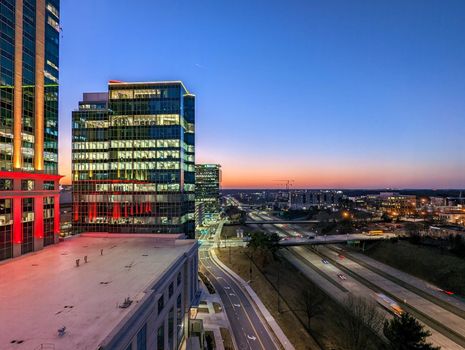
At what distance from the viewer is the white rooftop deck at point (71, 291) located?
74.8 feet

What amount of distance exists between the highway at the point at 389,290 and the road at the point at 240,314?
90.1ft

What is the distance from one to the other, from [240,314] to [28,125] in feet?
177

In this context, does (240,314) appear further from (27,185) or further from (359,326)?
(27,185)

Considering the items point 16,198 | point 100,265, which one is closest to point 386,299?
point 100,265

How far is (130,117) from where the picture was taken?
279 ft

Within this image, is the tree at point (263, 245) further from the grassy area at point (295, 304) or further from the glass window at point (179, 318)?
the glass window at point (179, 318)

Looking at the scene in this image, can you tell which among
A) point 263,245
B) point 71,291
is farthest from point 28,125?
point 263,245

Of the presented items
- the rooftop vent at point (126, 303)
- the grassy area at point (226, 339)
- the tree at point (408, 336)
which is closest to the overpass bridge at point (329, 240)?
the grassy area at point (226, 339)

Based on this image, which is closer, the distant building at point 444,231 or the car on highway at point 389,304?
the car on highway at point 389,304

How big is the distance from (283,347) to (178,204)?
49.0 metres

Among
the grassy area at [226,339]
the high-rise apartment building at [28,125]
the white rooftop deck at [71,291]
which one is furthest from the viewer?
the high-rise apartment building at [28,125]

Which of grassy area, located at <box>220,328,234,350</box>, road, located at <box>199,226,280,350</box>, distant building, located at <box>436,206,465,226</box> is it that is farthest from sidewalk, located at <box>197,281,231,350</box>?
distant building, located at <box>436,206,465,226</box>

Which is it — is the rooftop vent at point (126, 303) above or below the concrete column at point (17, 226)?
below

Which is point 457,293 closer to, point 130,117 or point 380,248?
point 380,248
